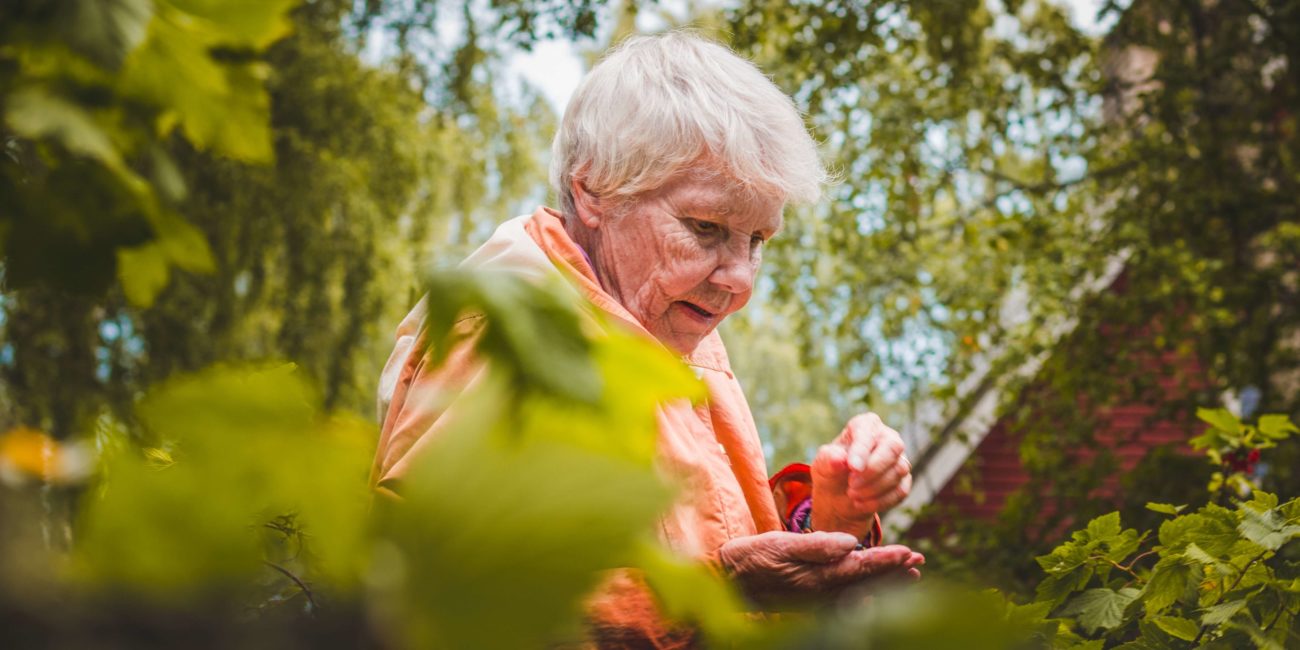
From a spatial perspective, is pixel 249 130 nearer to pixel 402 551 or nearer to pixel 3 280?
pixel 3 280

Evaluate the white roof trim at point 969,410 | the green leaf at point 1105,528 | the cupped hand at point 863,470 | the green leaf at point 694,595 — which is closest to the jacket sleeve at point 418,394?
the green leaf at point 694,595

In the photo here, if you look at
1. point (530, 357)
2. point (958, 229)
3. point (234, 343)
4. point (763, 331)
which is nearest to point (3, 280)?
point (530, 357)

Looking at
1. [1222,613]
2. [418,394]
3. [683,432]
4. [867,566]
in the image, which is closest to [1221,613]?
[1222,613]

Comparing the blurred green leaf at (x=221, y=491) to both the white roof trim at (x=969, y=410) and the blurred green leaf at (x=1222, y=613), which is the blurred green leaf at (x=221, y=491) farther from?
the white roof trim at (x=969, y=410)

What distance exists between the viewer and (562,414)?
460mm

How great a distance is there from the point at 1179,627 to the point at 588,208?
4.41 feet

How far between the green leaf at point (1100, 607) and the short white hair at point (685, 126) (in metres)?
0.95

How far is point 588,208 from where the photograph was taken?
95.3 inches

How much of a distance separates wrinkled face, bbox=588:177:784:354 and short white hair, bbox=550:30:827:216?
0.04 m

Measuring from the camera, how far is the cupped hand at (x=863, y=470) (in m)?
1.99

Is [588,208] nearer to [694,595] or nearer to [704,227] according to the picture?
[704,227]

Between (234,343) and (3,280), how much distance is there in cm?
1213

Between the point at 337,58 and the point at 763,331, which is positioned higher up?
the point at 337,58

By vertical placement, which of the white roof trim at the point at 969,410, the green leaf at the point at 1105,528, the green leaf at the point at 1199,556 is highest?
the green leaf at the point at 1199,556
